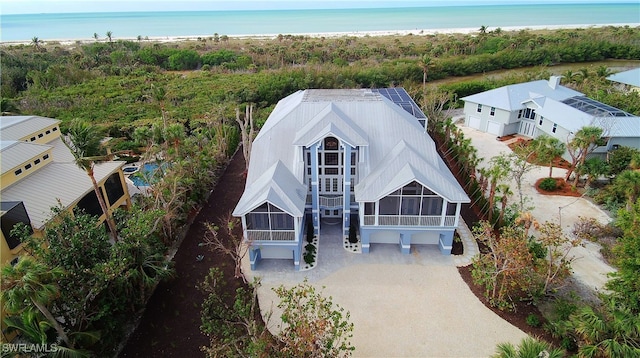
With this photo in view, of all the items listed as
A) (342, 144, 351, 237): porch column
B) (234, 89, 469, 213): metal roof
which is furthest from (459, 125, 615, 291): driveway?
(342, 144, 351, 237): porch column

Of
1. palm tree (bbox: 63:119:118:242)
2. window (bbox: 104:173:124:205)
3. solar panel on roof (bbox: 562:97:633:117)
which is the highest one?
palm tree (bbox: 63:119:118:242)

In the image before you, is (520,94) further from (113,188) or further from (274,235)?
(113,188)

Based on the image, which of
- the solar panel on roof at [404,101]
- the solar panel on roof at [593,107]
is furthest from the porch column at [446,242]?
the solar panel on roof at [593,107]

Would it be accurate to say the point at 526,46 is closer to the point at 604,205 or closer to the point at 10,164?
the point at 604,205

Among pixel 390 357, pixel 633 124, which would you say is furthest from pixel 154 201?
pixel 633 124

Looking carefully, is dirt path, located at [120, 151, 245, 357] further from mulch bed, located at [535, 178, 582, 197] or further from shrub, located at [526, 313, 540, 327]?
mulch bed, located at [535, 178, 582, 197]

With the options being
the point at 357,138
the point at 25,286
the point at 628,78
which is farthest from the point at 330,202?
the point at 628,78

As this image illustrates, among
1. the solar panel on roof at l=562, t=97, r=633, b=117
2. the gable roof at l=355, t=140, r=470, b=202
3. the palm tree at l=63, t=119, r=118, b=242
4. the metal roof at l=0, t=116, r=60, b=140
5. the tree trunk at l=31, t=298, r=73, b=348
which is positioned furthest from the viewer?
the solar panel on roof at l=562, t=97, r=633, b=117
